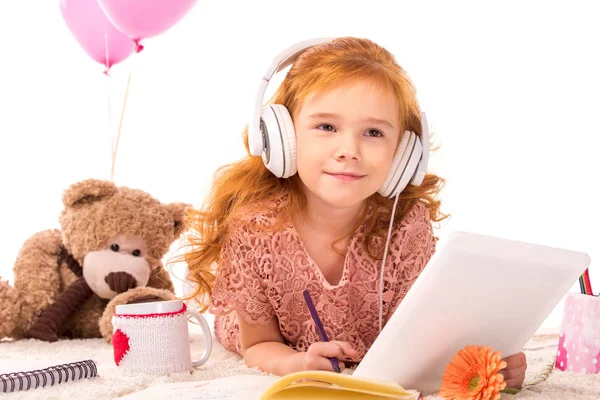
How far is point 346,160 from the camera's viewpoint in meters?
1.12

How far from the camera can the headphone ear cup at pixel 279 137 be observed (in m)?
1.14

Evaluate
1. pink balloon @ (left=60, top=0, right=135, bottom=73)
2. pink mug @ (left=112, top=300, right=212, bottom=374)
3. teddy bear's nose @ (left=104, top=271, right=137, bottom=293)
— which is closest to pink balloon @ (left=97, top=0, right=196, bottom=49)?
pink balloon @ (left=60, top=0, right=135, bottom=73)

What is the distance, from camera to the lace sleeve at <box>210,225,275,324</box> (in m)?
1.27

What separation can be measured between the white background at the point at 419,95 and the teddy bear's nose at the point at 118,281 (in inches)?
37.2

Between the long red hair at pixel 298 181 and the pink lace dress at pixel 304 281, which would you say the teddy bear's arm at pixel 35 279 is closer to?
the long red hair at pixel 298 181

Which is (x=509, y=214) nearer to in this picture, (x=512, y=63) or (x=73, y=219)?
(x=512, y=63)

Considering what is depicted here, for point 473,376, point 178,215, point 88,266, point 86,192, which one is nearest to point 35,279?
point 88,266

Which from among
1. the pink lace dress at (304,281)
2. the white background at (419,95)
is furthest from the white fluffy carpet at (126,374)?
the white background at (419,95)

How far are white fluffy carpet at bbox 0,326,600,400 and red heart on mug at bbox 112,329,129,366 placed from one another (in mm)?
23

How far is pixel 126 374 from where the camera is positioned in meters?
1.10

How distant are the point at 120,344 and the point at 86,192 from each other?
1.95 feet

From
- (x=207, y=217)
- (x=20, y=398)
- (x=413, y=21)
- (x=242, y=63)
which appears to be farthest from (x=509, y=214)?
(x=20, y=398)

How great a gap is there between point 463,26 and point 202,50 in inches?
36.5

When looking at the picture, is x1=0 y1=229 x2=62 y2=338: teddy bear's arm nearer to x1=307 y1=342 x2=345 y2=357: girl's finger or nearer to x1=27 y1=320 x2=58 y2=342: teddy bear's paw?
x1=27 y1=320 x2=58 y2=342: teddy bear's paw
